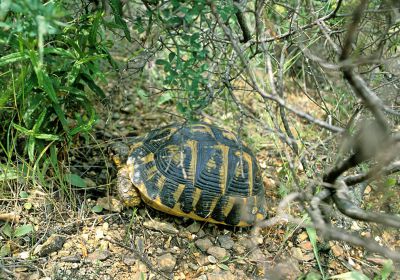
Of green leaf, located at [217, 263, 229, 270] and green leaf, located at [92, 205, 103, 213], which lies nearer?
green leaf, located at [217, 263, 229, 270]

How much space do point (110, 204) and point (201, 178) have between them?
58 cm

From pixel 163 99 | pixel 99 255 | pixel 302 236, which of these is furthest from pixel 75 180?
pixel 302 236

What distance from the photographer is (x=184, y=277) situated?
2.44 meters

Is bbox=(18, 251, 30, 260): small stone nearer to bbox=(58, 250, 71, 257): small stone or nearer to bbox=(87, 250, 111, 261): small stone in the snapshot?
bbox=(58, 250, 71, 257): small stone

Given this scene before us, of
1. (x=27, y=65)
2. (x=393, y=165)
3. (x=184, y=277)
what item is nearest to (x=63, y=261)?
(x=184, y=277)

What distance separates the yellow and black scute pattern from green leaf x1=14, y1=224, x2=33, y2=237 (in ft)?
2.09

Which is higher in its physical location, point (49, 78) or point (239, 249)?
point (49, 78)

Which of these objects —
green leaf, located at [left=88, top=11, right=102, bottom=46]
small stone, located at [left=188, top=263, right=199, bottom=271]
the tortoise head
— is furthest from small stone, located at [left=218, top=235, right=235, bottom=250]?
green leaf, located at [left=88, top=11, right=102, bottom=46]

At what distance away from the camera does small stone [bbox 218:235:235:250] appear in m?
2.68

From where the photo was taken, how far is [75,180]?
103 inches

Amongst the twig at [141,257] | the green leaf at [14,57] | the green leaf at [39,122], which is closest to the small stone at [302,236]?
the twig at [141,257]

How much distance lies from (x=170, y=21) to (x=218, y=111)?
1.79 meters

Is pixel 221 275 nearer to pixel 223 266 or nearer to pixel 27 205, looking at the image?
pixel 223 266

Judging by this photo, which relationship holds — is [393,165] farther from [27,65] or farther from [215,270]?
[27,65]
